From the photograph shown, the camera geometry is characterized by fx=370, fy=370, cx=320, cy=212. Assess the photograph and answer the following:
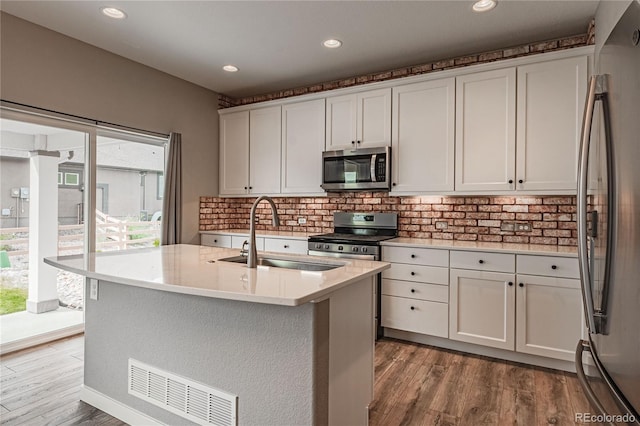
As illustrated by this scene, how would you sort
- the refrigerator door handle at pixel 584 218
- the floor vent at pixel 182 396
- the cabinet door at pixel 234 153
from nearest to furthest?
the refrigerator door handle at pixel 584 218 → the floor vent at pixel 182 396 → the cabinet door at pixel 234 153

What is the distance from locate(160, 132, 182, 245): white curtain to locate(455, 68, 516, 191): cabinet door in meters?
2.90

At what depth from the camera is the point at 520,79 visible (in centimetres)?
300

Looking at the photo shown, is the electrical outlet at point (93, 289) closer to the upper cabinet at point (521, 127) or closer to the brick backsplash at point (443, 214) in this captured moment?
the brick backsplash at point (443, 214)

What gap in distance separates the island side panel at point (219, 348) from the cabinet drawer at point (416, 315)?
5.92ft

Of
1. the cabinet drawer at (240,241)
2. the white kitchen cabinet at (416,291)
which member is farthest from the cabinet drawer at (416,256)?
the cabinet drawer at (240,241)

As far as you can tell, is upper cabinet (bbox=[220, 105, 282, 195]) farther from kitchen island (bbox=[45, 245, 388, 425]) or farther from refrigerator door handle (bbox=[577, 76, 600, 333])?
refrigerator door handle (bbox=[577, 76, 600, 333])

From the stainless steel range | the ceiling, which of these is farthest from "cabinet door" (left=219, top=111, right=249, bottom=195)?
the stainless steel range

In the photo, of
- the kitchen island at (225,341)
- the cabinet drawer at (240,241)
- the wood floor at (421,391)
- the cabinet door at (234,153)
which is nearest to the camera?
the kitchen island at (225,341)

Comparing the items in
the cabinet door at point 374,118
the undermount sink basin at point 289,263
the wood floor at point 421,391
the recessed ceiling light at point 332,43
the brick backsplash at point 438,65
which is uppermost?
the recessed ceiling light at point 332,43

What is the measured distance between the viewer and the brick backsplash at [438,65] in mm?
3057

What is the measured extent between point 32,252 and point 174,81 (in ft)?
7.19

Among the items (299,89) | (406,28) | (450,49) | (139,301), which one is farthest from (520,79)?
(139,301)

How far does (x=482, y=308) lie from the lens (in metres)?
2.93

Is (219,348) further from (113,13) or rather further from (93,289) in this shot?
(113,13)
